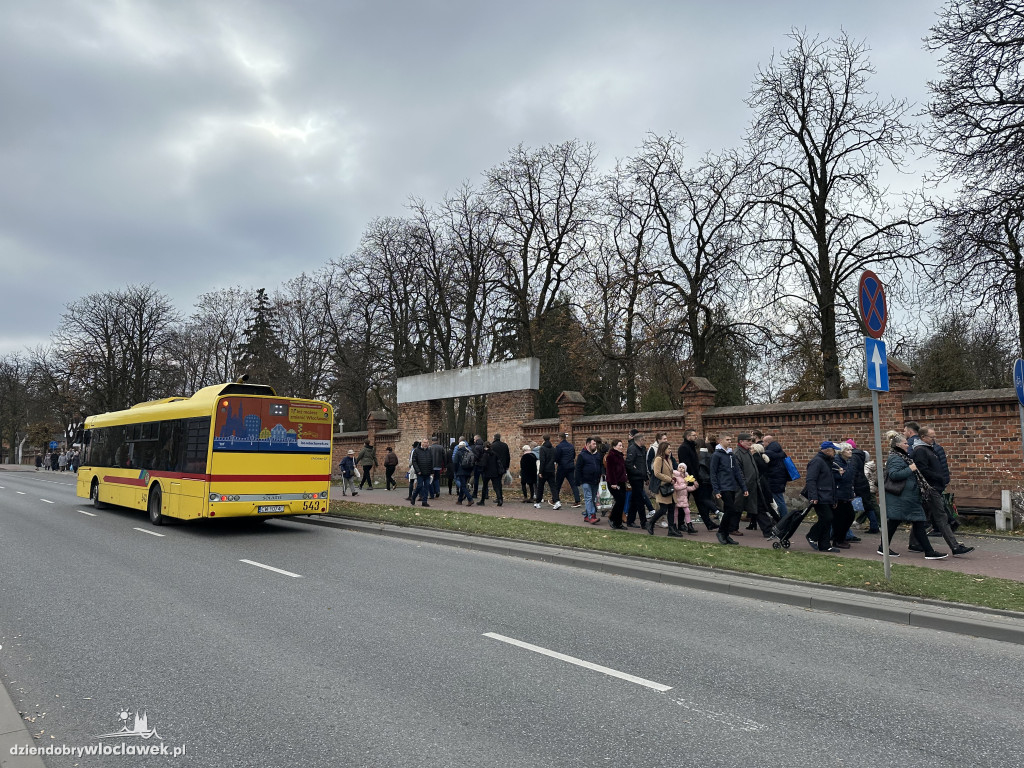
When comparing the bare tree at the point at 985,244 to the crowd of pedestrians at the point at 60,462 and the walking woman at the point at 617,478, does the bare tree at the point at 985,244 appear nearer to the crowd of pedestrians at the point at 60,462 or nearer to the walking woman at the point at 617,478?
the walking woman at the point at 617,478

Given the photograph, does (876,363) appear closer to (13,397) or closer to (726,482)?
(726,482)

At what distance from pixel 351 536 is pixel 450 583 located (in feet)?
17.2

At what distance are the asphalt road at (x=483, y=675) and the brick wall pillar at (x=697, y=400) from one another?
824 centimetres

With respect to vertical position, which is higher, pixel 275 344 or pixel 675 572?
pixel 275 344

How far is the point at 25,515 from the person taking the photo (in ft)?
54.5

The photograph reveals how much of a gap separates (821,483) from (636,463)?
3356 millimetres

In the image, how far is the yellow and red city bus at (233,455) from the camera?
12828 mm

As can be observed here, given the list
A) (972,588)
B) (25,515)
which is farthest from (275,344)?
(972,588)

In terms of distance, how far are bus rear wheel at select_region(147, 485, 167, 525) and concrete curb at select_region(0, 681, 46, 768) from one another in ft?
36.2

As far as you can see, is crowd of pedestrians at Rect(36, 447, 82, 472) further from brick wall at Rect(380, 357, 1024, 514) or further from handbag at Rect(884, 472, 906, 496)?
handbag at Rect(884, 472, 906, 496)

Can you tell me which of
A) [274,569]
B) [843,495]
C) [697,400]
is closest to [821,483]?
[843,495]

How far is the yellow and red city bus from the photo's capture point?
12.8m

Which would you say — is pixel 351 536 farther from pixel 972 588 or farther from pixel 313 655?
pixel 972 588

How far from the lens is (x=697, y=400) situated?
52.6 ft
